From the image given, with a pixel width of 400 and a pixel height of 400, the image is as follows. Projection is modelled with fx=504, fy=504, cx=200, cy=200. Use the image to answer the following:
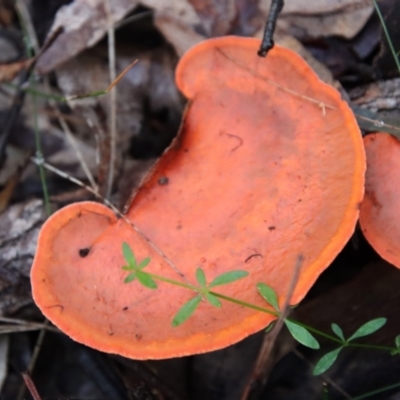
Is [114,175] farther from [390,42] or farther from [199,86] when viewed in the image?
[390,42]

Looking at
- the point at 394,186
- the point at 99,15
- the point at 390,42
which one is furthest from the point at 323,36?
the point at 99,15

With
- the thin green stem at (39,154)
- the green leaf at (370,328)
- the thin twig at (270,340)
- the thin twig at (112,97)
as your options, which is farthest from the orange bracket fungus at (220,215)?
the thin twig at (112,97)

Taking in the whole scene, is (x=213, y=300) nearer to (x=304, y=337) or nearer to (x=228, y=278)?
(x=228, y=278)

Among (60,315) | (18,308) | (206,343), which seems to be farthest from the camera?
(18,308)

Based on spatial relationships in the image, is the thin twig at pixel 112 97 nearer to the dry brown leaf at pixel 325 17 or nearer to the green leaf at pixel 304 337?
the dry brown leaf at pixel 325 17

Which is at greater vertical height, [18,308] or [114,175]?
[114,175]

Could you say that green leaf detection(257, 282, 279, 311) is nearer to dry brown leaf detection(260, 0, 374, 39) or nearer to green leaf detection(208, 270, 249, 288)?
green leaf detection(208, 270, 249, 288)
